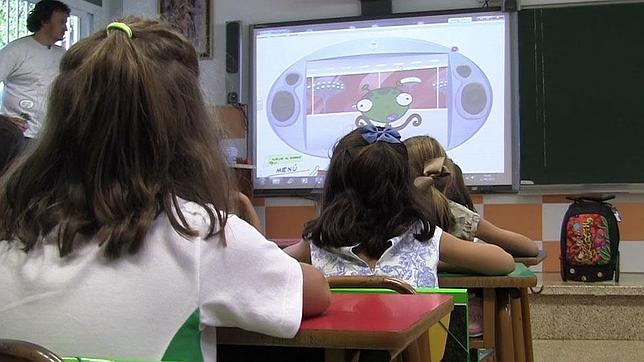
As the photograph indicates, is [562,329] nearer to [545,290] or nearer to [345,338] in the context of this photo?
[545,290]

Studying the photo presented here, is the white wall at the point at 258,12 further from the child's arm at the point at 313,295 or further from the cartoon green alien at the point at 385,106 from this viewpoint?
the child's arm at the point at 313,295

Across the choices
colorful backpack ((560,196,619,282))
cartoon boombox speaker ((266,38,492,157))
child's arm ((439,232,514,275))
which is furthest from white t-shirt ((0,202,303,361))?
cartoon boombox speaker ((266,38,492,157))

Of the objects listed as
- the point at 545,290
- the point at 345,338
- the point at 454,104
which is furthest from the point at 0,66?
the point at 345,338

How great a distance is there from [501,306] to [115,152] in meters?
1.29

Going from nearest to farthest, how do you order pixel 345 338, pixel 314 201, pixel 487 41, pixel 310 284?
pixel 345 338 < pixel 310 284 < pixel 487 41 < pixel 314 201

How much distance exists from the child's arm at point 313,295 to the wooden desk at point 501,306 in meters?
0.89

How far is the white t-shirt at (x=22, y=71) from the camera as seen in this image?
4.03m

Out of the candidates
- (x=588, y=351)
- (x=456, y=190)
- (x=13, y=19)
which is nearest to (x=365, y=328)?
(x=456, y=190)

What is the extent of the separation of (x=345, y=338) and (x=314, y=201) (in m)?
3.88

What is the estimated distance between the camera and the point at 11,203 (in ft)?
3.23

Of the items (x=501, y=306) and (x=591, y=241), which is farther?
(x=591, y=241)

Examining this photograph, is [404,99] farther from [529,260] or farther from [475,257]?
[475,257]

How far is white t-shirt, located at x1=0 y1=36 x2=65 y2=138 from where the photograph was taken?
4.03m

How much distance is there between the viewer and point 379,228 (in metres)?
1.76
